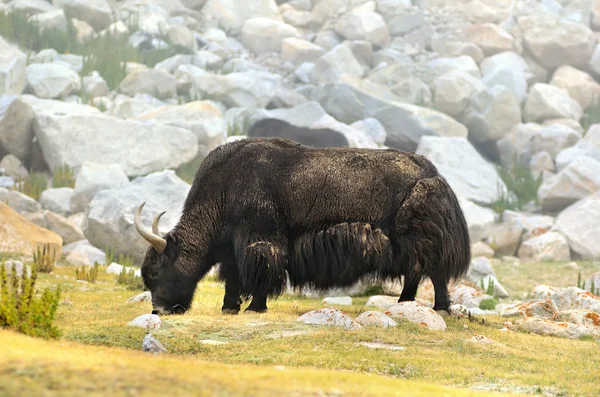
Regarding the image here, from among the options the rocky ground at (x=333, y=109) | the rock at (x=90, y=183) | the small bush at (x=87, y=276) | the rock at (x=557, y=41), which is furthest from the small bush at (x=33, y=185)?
the rock at (x=557, y=41)

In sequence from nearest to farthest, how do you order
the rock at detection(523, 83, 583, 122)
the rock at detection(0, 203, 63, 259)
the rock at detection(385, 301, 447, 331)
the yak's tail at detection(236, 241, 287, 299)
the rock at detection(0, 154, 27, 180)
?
the rock at detection(385, 301, 447, 331)
the yak's tail at detection(236, 241, 287, 299)
the rock at detection(0, 203, 63, 259)
the rock at detection(0, 154, 27, 180)
the rock at detection(523, 83, 583, 122)

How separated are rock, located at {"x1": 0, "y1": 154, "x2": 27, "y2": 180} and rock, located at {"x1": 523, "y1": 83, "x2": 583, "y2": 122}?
72.4 feet

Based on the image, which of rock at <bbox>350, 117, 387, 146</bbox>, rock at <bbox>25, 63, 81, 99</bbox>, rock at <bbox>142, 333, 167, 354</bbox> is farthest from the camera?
rock at <bbox>350, 117, 387, 146</bbox>

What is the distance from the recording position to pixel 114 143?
30938mm

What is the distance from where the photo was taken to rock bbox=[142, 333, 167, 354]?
994 cm

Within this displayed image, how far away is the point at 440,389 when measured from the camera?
8008mm

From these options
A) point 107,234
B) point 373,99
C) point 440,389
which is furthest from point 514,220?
point 440,389

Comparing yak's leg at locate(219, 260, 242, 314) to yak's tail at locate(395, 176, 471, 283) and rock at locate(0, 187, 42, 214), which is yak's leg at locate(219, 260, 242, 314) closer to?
yak's tail at locate(395, 176, 471, 283)

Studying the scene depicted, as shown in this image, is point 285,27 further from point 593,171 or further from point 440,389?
point 440,389

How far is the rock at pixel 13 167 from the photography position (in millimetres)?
30141

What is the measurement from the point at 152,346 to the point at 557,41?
39.9 metres

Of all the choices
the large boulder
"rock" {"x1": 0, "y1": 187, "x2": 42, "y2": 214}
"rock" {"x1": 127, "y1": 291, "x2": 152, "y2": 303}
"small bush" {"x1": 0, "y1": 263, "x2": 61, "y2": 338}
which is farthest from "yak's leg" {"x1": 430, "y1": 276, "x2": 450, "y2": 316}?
the large boulder

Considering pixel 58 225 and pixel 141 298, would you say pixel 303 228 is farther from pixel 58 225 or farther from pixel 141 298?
pixel 58 225

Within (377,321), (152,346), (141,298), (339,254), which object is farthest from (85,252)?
(152,346)
